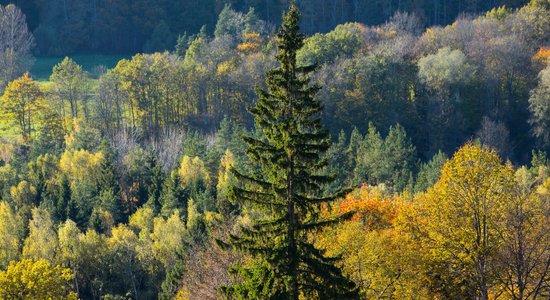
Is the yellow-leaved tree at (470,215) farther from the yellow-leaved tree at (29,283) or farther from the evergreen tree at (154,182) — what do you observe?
the evergreen tree at (154,182)

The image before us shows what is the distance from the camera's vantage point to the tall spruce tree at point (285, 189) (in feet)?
77.4

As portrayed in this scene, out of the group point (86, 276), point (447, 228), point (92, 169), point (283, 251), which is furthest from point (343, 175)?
point (283, 251)

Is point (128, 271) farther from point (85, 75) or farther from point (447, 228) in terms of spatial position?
point (85, 75)

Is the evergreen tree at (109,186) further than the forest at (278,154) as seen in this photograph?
Yes

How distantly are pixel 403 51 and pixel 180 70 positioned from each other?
29.3m

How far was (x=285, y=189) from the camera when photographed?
2372 cm

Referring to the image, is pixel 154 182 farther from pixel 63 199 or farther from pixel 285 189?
pixel 285 189


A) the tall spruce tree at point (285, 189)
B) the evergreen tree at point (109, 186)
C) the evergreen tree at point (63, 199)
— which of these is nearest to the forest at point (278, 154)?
the tall spruce tree at point (285, 189)

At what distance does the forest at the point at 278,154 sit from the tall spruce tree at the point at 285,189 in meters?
0.06

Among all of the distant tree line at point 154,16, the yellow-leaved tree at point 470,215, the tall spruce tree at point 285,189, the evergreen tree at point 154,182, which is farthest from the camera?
the distant tree line at point 154,16

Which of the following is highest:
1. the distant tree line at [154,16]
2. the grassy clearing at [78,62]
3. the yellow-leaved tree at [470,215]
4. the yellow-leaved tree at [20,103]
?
the distant tree line at [154,16]

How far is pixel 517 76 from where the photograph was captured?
3930 inches

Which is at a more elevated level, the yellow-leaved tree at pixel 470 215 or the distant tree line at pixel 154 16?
the distant tree line at pixel 154 16

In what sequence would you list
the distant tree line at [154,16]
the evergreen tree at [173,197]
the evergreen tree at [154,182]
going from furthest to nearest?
the distant tree line at [154,16]
the evergreen tree at [154,182]
the evergreen tree at [173,197]
